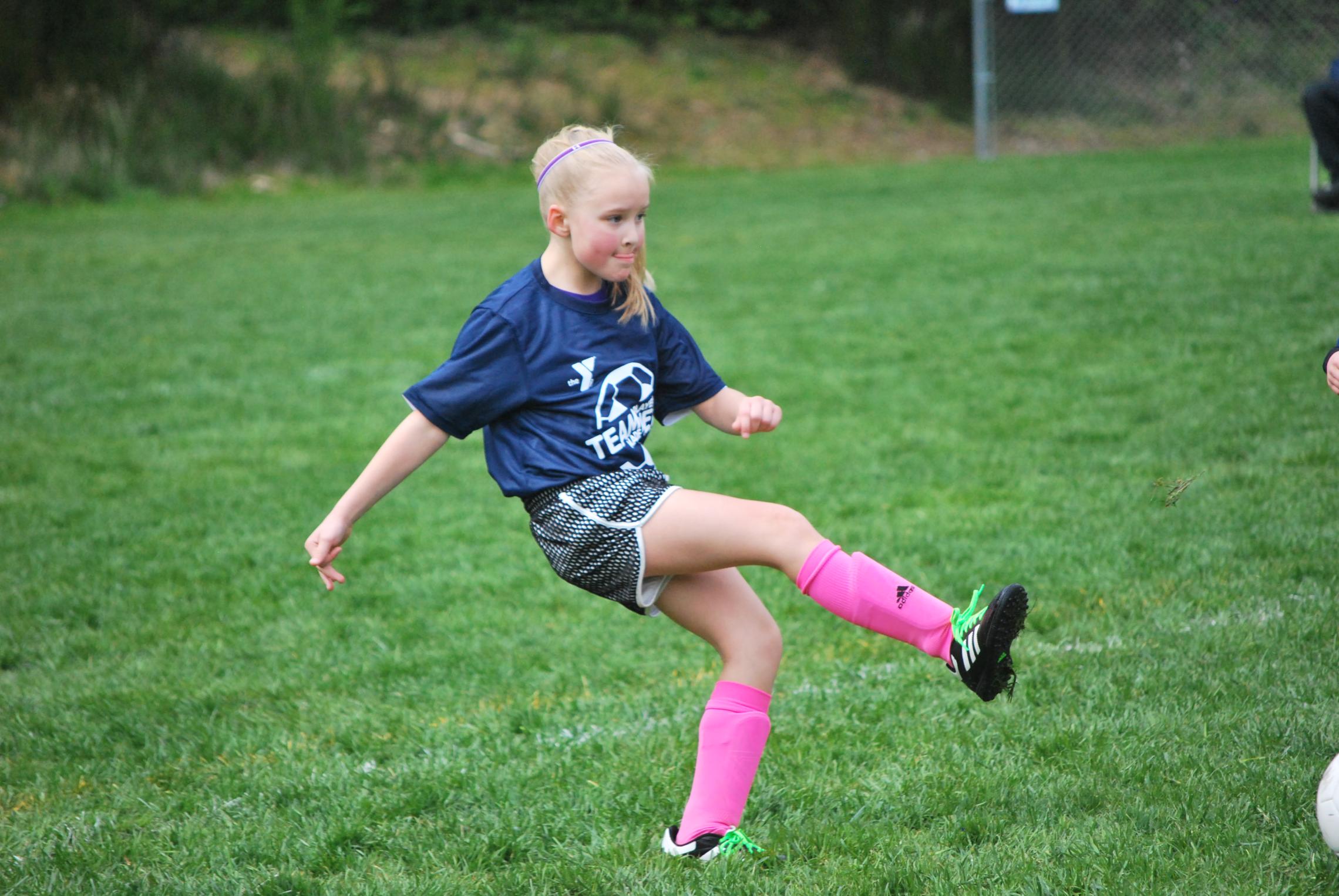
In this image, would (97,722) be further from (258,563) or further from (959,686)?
(959,686)

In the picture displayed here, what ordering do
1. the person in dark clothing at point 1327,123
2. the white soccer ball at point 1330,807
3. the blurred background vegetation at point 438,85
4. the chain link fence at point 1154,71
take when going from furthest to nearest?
the chain link fence at point 1154,71 < the blurred background vegetation at point 438,85 < the person in dark clothing at point 1327,123 < the white soccer ball at point 1330,807

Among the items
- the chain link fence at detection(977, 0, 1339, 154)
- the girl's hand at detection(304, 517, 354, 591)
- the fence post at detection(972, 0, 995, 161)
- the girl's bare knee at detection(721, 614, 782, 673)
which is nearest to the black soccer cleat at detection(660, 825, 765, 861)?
the girl's bare knee at detection(721, 614, 782, 673)

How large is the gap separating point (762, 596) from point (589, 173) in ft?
7.34

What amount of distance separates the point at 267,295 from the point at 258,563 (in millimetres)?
5969

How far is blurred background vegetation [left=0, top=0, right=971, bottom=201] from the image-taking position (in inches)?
706

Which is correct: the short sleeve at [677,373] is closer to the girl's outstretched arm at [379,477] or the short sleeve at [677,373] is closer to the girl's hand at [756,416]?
the girl's hand at [756,416]

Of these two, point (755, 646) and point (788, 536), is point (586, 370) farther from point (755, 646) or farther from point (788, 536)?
point (755, 646)

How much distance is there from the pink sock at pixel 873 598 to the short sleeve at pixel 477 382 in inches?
26.2

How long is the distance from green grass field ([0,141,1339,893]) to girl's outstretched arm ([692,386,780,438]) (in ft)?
2.87

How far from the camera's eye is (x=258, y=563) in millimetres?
5023

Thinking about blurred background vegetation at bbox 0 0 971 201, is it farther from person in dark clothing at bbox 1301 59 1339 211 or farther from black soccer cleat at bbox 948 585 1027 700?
black soccer cleat at bbox 948 585 1027 700

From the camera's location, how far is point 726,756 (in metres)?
2.60

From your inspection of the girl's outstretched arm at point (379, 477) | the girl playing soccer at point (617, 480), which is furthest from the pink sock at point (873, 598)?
the girl's outstretched arm at point (379, 477)

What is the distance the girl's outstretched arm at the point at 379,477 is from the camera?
247 centimetres
